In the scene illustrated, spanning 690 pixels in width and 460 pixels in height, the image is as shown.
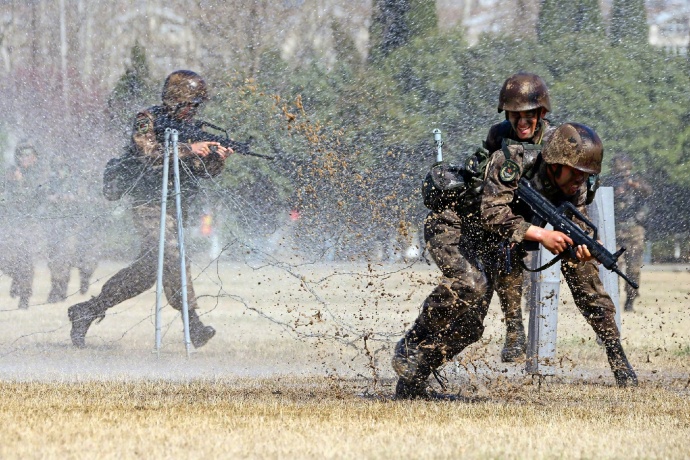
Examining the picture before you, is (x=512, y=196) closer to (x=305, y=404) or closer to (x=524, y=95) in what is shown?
(x=524, y=95)

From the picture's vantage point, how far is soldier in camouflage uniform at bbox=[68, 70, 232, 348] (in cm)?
921

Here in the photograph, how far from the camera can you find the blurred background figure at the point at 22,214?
1245cm

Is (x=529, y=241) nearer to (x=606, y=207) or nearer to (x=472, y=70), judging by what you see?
(x=606, y=207)

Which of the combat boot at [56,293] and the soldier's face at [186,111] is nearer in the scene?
the soldier's face at [186,111]

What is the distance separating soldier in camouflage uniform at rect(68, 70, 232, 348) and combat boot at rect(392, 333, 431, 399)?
10.6 feet

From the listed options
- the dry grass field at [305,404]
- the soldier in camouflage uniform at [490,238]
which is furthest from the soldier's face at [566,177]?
the dry grass field at [305,404]

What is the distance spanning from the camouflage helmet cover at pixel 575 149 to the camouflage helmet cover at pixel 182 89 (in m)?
4.22

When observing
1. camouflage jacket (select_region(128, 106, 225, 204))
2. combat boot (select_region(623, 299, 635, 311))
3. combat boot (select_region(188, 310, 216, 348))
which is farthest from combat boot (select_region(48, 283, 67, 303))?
combat boot (select_region(623, 299, 635, 311))

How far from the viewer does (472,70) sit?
55.2ft

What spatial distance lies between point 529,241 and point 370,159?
7154 mm

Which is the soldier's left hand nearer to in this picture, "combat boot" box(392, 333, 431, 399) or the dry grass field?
the dry grass field

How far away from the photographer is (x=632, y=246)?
15.3 m

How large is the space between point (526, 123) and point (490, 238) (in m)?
0.64

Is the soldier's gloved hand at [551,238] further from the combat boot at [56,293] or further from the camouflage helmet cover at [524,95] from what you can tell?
the combat boot at [56,293]
